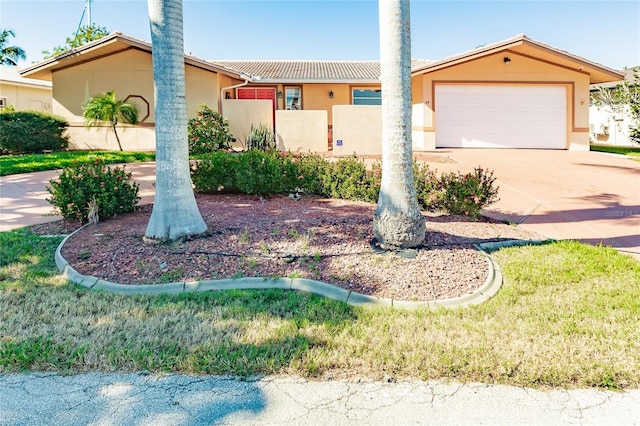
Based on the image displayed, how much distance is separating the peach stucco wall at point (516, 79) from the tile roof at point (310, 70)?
116 inches

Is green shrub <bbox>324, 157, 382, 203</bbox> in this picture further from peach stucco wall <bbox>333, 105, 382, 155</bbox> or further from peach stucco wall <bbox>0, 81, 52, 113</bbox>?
peach stucco wall <bbox>0, 81, 52, 113</bbox>

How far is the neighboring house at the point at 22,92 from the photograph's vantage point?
26.3 m

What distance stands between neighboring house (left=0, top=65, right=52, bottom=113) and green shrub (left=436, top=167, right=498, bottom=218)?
84.4ft

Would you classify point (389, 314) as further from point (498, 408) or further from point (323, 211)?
point (323, 211)

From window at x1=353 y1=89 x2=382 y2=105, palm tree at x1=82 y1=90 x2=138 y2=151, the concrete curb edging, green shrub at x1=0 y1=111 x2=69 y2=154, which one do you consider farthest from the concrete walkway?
window at x1=353 y1=89 x2=382 y2=105

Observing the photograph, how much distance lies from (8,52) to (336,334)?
4117cm

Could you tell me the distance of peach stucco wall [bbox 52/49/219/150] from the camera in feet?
60.6

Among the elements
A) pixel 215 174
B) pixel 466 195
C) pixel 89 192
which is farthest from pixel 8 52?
pixel 466 195

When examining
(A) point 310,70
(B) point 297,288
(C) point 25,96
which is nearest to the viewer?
(B) point 297,288

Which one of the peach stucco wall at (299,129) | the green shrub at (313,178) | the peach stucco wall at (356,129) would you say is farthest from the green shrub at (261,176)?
the peach stucco wall at (299,129)

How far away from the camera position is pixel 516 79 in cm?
1992

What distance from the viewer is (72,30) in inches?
1357

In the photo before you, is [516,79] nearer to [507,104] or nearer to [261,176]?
[507,104]

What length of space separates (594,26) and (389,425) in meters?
18.4
